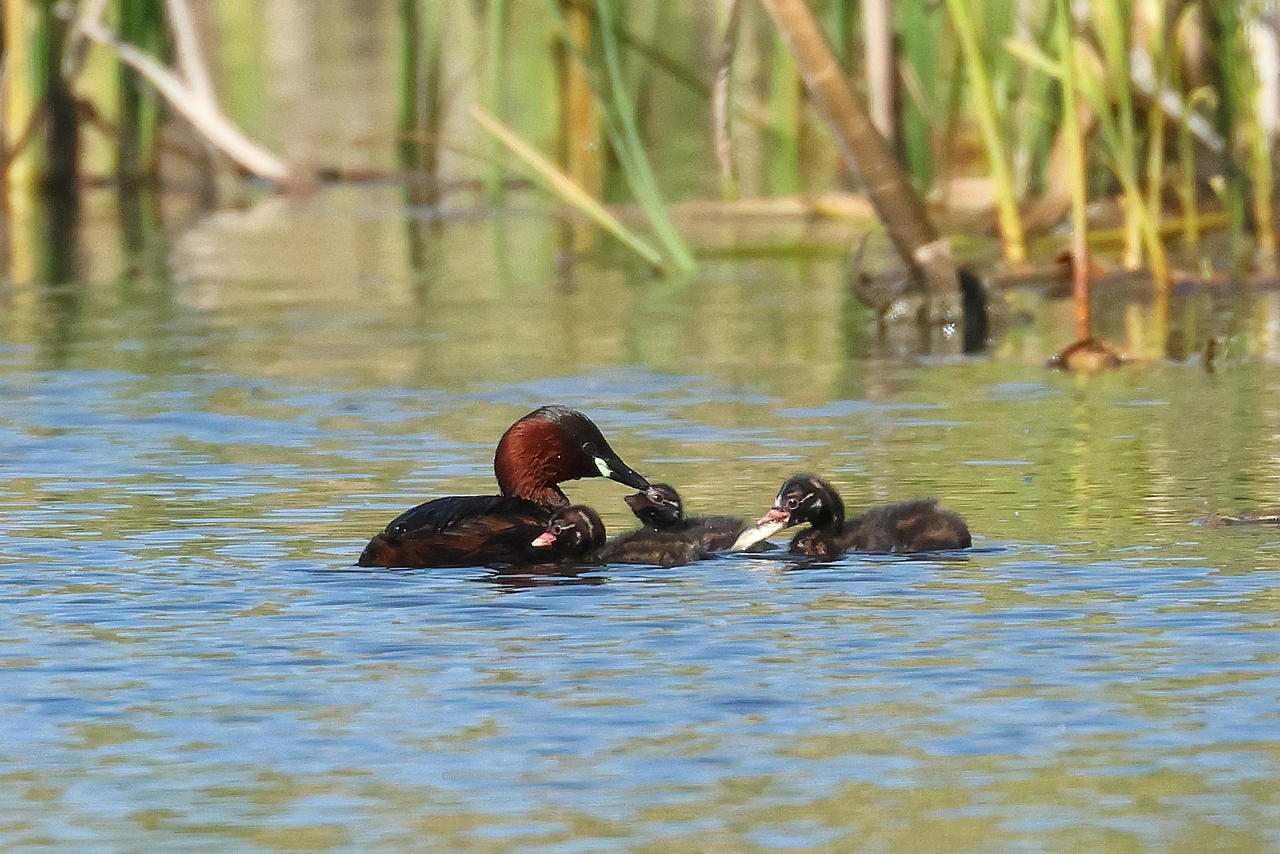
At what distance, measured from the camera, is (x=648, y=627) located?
20.0 ft

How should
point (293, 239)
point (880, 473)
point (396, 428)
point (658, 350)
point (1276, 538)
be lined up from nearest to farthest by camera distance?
point (1276, 538) → point (880, 473) → point (396, 428) → point (658, 350) → point (293, 239)

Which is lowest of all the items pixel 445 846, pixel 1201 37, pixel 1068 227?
pixel 445 846

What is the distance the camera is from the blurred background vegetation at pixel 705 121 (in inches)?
463

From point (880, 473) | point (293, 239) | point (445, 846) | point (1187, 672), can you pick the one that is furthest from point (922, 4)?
point (445, 846)

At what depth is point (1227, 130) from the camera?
13.6m

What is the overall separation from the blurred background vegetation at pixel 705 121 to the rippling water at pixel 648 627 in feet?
4.34

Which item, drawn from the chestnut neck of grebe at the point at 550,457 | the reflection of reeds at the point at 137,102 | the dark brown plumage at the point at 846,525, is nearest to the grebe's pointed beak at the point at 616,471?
the chestnut neck of grebe at the point at 550,457

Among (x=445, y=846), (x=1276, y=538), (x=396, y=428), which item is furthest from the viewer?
(x=396, y=428)

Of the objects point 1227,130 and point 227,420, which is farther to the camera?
point 1227,130

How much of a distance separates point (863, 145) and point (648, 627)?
566 cm

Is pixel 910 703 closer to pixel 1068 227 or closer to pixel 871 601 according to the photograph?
pixel 871 601

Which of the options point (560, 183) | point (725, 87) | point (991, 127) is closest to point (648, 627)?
point (560, 183)

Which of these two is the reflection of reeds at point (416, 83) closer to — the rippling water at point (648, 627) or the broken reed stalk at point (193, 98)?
the broken reed stalk at point (193, 98)

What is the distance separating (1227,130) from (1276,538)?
22.8 feet
